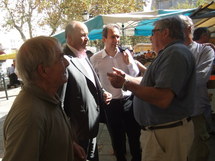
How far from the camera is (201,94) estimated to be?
2.97 metres

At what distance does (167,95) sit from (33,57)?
1.06 m

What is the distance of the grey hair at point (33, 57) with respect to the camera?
57.6 inches

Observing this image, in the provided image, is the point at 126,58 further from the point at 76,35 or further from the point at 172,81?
the point at 172,81

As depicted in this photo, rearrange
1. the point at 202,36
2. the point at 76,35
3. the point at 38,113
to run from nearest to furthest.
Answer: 1. the point at 38,113
2. the point at 76,35
3. the point at 202,36

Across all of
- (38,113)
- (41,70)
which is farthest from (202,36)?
(38,113)

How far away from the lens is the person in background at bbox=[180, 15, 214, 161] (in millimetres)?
2869

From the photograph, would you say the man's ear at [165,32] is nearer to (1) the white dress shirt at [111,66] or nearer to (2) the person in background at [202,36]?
(1) the white dress shirt at [111,66]

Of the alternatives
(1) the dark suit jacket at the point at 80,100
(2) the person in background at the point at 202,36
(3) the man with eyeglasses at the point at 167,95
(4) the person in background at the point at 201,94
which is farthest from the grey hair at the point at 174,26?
(2) the person in background at the point at 202,36

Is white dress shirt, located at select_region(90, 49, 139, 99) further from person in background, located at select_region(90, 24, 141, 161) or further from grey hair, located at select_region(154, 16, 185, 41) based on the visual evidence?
grey hair, located at select_region(154, 16, 185, 41)

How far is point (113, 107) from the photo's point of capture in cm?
346

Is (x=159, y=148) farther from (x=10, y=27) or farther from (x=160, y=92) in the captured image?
(x=10, y=27)

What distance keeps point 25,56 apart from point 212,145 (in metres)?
3.92

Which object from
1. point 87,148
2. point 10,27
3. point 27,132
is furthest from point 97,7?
point 27,132

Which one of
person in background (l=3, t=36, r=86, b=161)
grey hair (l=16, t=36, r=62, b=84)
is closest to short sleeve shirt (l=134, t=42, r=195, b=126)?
person in background (l=3, t=36, r=86, b=161)
